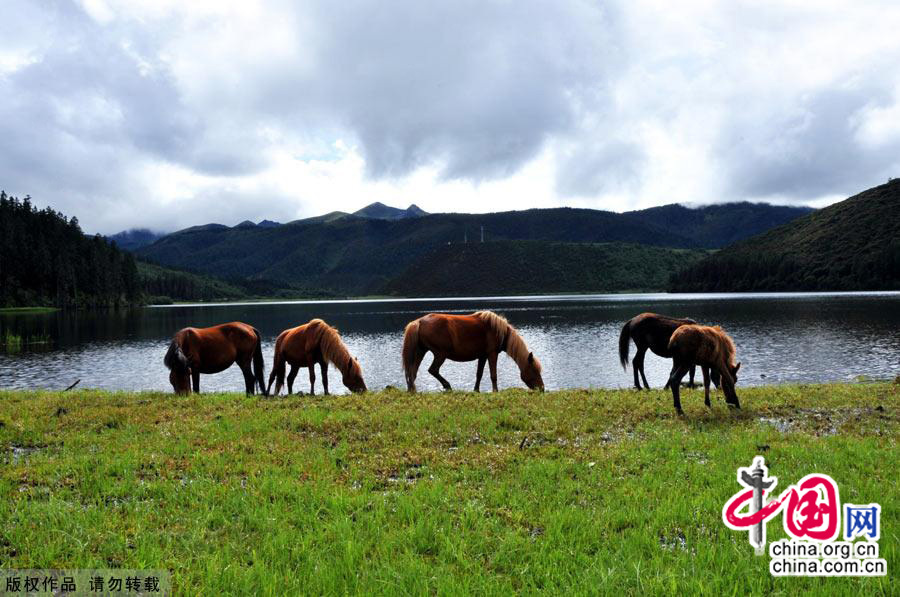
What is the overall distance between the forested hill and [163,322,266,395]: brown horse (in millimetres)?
139316

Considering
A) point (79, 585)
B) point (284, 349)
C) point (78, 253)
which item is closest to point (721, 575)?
point (79, 585)

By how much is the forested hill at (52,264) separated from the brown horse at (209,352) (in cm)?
13932

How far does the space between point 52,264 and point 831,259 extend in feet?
757

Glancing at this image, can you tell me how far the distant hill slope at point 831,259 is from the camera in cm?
14862

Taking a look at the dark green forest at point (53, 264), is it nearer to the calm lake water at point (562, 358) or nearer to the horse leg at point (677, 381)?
the calm lake water at point (562, 358)

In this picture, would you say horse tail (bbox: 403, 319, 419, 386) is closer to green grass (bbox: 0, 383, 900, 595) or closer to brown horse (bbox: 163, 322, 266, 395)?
green grass (bbox: 0, 383, 900, 595)

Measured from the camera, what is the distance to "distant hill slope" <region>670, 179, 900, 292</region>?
5851 inches

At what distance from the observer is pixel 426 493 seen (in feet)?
22.6

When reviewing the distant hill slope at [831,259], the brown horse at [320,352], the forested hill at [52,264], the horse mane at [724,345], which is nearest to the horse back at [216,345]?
the brown horse at [320,352]

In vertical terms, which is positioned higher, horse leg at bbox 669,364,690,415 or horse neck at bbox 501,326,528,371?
horse neck at bbox 501,326,528,371

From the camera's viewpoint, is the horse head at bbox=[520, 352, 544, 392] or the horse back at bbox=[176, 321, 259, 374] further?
the horse head at bbox=[520, 352, 544, 392]

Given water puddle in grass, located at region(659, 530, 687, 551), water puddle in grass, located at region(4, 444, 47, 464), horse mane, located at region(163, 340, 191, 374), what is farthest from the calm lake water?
water puddle in grass, located at region(659, 530, 687, 551)

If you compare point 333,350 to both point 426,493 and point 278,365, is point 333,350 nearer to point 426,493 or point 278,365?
point 278,365

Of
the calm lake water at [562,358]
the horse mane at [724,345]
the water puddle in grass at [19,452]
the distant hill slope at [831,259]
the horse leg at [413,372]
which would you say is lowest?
the calm lake water at [562,358]
